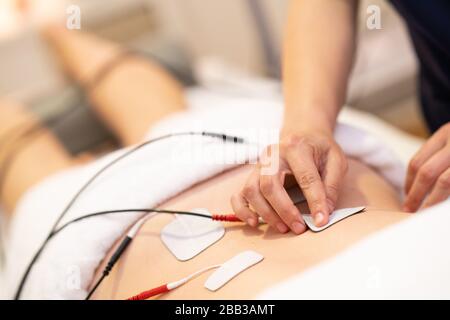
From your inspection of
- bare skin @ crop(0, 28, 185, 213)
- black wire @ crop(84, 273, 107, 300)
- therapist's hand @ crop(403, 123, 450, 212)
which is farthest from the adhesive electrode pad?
bare skin @ crop(0, 28, 185, 213)

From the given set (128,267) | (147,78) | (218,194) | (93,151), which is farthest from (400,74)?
(128,267)

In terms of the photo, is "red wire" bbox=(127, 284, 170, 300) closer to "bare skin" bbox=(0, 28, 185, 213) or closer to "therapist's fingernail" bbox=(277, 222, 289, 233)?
"therapist's fingernail" bbox=(277, 222, 289, 233)

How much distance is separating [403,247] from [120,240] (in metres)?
0.47

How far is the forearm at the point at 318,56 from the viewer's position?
845 millimetres

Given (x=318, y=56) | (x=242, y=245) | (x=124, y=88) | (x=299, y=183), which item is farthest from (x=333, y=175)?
(x=124, y=88)

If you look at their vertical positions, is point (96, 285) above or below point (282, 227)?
below

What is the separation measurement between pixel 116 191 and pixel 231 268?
0.94 ft

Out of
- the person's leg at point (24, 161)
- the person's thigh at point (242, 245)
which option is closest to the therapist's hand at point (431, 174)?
the person's thigh at point (242, 245)

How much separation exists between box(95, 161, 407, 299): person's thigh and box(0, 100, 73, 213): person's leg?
0.52m

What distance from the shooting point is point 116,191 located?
2.73 feet

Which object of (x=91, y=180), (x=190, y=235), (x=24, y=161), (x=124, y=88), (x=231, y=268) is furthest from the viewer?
(x=124, y=88)

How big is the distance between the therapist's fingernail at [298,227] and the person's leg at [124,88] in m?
0.65

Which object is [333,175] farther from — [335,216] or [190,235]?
[190,235]
